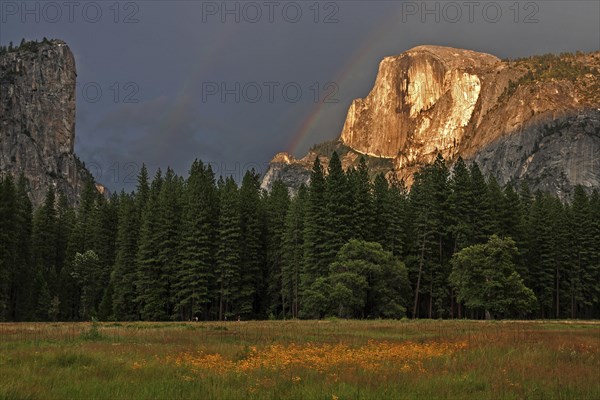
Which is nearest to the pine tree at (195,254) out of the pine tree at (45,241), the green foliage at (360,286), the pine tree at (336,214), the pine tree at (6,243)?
the pine tree at (336,214)

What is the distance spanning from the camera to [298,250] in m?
72.9

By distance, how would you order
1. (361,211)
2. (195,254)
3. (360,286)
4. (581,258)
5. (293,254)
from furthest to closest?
(581,258), (293,254), (195,254), (361,211), (360,286)

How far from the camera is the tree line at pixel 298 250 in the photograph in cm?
6894

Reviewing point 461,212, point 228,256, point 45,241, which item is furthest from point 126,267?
point 461,212

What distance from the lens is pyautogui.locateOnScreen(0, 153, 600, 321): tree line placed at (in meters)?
68.9

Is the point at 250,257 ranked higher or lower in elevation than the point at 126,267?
higher

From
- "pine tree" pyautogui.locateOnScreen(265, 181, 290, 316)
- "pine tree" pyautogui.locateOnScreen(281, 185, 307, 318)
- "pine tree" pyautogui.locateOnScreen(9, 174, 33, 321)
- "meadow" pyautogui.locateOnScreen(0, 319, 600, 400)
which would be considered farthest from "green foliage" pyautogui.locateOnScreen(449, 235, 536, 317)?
"pine tree" pyautogui.locateOnScreen(9, 174, 33, 321)

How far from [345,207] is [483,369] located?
54476 mm

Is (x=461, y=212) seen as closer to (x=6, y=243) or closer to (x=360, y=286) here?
(x=360, y=286)

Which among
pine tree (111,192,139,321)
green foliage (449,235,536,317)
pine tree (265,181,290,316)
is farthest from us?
pine tree (265,181,290,316)

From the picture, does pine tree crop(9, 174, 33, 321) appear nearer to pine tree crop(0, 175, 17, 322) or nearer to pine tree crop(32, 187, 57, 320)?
pine tree crop(0, 175, 17, 322)

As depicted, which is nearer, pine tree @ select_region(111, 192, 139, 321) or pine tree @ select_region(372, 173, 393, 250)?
pine tree @ select_region(372, 173, 393, 250)

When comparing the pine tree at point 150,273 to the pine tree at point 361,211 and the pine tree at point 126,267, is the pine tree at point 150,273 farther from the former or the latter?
the pine tree at point 361,211

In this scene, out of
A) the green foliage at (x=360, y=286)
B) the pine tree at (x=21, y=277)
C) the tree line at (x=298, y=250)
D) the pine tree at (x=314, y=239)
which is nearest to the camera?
the green foliage at (x=360, y=286)
